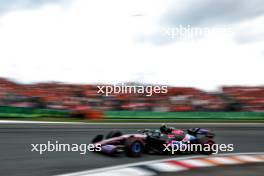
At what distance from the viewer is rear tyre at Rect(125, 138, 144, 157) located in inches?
338

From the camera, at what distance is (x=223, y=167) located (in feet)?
26.1

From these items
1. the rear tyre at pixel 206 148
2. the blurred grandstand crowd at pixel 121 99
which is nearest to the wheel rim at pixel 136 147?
the rear tyre at pixel 206 148

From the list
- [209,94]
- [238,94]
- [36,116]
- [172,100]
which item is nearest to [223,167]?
[36,116]

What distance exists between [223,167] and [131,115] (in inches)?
662

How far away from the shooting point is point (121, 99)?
93.2 ft

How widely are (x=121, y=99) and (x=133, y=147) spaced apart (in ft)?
64.9
